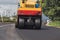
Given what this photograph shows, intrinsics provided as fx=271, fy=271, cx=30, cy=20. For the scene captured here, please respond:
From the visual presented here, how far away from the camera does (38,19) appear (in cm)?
3253

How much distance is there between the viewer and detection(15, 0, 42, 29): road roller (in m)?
31.5

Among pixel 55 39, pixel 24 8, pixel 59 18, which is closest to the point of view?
pixel 55 39

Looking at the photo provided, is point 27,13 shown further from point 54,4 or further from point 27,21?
point 54,4

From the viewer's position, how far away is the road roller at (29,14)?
103 feet

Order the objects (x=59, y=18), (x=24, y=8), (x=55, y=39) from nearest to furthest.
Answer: (x=55, y=39) < (x=24, y=8) < (x=59, y=18)

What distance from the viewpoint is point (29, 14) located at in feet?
104

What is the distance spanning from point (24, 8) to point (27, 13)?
26.8 inches

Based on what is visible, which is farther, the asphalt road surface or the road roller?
the road roller

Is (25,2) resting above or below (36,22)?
above

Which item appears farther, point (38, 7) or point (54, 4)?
point (54, 4)

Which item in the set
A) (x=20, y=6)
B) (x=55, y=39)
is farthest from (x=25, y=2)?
(x=55, y=39)

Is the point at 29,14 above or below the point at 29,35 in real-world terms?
above

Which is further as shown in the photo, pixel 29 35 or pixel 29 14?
pixel 29 14

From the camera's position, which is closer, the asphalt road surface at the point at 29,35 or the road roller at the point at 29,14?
the asphalt road surface at the point at 29,35
